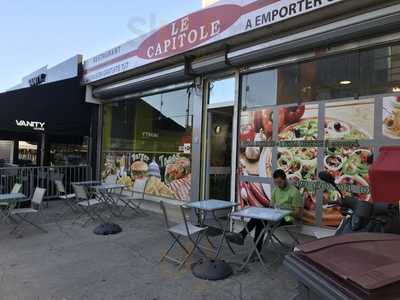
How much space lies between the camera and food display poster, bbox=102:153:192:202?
23.8ft

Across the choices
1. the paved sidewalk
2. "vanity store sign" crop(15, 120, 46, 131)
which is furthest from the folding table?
"vanity store sign" crop(15, 120, 46, 131)

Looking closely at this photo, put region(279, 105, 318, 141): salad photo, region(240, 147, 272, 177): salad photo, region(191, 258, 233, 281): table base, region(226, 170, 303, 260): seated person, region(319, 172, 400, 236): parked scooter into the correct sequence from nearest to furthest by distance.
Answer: region(319, 172, 400, 236): parked scooter < region(191, 258, 233, 281): table base < region(226, 170, 303, 260): seated person < region(279, 105, 318, 141): salad photo < region(240, 147, 272, 177): salad photo

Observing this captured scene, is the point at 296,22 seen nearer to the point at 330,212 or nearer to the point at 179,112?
the point at 330,212

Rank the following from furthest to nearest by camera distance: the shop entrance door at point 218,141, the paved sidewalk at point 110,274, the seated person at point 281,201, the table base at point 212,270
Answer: the shop entrance door at point 218,141 < the seated person at point 281,201 < the table base at point 212,270 < the paved sidewalk at point 110,274

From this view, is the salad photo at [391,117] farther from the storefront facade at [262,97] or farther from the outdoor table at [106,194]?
the outdoor table at [106,194]

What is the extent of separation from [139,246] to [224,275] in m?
1.73

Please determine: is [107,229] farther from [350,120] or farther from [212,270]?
[350,120]

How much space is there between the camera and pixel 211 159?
22.6 ft

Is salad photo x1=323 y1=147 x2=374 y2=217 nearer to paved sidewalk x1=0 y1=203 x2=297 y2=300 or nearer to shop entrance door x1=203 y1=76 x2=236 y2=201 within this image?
paved sidewalk x1=0 y1=203 x2=297 y2=300

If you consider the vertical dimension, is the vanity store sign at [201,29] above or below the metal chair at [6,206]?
above

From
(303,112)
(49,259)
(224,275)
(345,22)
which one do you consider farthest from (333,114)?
(49,259)

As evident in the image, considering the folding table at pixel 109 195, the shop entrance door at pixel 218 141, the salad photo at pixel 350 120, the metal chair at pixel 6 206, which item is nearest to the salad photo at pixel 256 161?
the shop entrance door at pixel 218 141

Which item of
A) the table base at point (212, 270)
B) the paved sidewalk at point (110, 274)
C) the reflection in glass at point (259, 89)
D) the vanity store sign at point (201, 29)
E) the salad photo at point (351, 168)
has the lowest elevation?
the paved sidewalk at point (110, 274)

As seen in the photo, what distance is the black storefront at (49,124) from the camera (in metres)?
7.93
